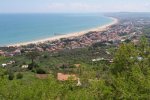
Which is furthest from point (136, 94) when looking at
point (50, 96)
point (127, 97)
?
point (50, 96)

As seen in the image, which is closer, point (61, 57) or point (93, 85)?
point (93, 85)

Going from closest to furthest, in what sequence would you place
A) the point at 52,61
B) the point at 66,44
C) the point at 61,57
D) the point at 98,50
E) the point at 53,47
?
1. the point at 52,61
2. the point at 61,57
3. the point at 98,50
4. the point at 53,47
5. the point at 66,44

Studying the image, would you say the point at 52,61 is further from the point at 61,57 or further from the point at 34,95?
the point at 34,95

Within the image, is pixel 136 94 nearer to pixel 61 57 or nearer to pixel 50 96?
pixel 50 96

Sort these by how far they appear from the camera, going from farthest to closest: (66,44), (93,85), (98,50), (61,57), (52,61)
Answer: (66,44) → (98,50) → (61,57) → (52,61) → (93,85)

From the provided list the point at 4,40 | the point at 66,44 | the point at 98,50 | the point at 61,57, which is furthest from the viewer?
the point at 4,40

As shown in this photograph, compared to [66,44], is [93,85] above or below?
above

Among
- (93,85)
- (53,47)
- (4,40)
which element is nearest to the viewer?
(93,85)

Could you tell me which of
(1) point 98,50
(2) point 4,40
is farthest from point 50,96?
(2) point 4,40

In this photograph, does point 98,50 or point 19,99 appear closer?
point 19,99
